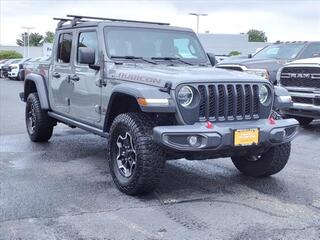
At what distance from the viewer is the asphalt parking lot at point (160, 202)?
456 centimetres

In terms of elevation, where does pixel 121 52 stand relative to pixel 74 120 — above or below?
above

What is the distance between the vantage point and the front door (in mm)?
6676

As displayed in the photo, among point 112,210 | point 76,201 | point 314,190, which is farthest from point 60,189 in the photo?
point 314,190

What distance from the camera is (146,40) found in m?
6.98

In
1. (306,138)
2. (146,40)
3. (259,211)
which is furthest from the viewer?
(306,138)

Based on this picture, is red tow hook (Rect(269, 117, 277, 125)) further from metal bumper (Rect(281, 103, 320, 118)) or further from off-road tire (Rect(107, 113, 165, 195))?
metal bumper (Rect(281, 103, 320, 118))

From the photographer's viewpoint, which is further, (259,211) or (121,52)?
(121,52)

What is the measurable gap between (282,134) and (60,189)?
2550mm

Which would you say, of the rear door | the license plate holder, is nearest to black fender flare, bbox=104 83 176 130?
the license plate holder

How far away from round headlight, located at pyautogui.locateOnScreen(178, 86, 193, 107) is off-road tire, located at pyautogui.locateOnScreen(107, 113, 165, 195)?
0.45 metres

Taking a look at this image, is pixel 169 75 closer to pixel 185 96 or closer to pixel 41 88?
pixel 185 96

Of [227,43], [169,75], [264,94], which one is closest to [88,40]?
[169,75]

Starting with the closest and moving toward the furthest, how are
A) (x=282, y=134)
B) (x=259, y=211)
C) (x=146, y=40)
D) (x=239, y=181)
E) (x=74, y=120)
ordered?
(x=259, y=211)
(x=282, y=134)
(x=239, y=181)
(x=146, y=40)
(x=74, y=120)

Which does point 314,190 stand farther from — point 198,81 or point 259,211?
point 198,81
